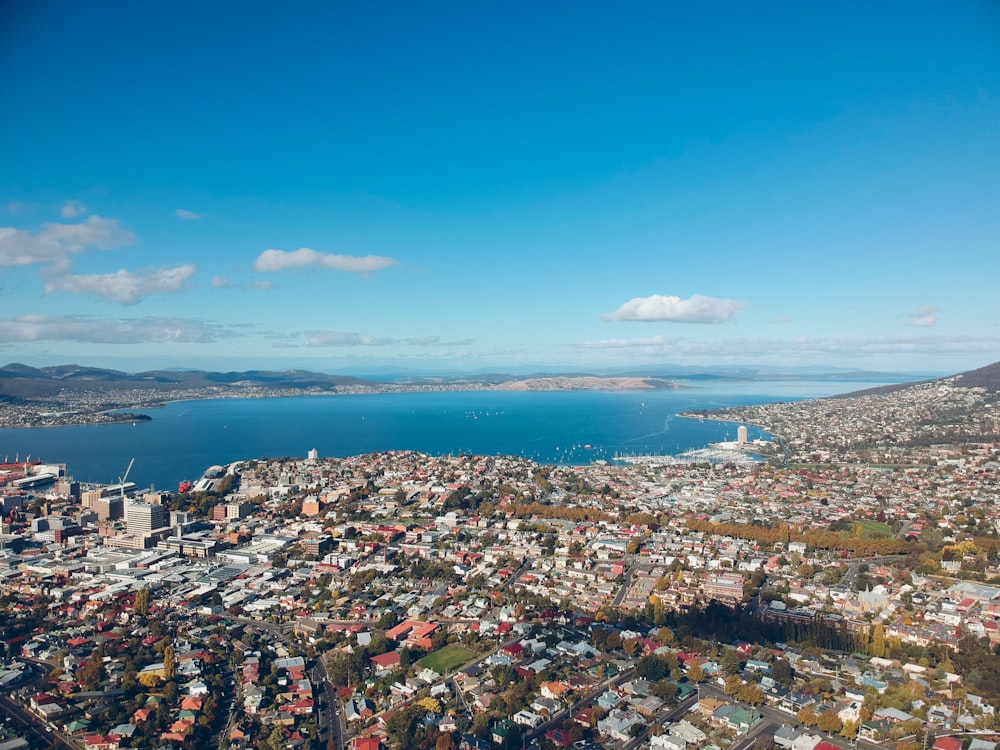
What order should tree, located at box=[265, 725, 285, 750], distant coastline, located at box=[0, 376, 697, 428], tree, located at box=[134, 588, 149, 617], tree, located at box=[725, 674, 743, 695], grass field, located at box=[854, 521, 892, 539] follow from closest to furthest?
tree, located at box=[265, 725, 285, 750] < tree, located at box=[725, 674, 743, 695] < tree, located at box=[134, 588, 149, 617] < grass field, located at box=[854, 521, 892, 539] < distant coastline, located at box=[0, 376, 697, 428]

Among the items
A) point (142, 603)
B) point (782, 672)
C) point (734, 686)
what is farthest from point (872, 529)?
point (142, 603)

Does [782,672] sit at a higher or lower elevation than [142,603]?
lower

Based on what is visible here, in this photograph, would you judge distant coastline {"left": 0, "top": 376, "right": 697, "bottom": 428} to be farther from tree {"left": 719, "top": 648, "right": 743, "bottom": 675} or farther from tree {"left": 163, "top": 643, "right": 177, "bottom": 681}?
tree {"left": 719, "top": 648, "right": 743, "bottom": 675}

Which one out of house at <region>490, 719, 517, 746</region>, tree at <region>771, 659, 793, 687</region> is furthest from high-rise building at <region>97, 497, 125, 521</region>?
tree at <region>771, 659, 793, 687</region>

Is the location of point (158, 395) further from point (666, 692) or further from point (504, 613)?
point (666, 692)

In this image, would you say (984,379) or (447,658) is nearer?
(447,658)

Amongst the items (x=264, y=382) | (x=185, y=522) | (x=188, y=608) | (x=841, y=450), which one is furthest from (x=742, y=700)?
(x=264, y=382)

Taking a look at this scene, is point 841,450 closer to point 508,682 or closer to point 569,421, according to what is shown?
point 569,421
